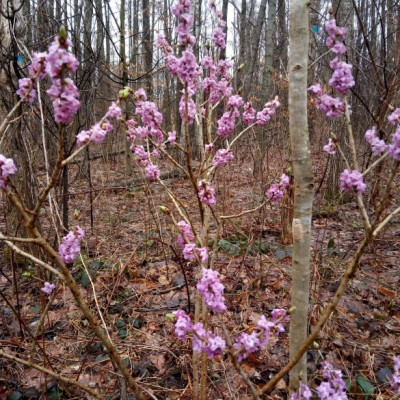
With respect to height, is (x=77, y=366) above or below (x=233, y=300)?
below

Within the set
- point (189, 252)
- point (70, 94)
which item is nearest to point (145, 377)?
point (189, 252)

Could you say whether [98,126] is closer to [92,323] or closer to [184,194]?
[92,323]

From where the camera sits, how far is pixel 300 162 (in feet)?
4.87

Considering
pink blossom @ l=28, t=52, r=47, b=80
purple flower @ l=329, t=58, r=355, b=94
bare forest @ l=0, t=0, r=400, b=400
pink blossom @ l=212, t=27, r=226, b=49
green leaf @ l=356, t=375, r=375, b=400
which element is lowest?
green leaf @ l=356, t=375, r=375, b=400

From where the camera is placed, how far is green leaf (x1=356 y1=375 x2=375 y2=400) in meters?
2.07

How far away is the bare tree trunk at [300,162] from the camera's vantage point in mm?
1447

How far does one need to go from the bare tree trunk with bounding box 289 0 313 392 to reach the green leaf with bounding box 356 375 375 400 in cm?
76

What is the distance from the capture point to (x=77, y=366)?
247cm

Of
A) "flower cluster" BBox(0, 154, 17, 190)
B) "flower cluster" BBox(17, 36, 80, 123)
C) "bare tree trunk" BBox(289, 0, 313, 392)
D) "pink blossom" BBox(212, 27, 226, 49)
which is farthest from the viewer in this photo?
"pink blossom" BBox(212, 27, 226, 49)

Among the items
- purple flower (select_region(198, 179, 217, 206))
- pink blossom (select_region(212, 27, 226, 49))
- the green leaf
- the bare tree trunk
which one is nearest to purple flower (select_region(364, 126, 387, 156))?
the bare tree trunk

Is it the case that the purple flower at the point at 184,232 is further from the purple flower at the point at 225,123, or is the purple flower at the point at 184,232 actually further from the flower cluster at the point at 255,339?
the purple flower at the point at 225,123

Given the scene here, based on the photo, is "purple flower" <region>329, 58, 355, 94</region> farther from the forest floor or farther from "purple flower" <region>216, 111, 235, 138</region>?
the forest floor

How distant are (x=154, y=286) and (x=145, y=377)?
128 centimetres

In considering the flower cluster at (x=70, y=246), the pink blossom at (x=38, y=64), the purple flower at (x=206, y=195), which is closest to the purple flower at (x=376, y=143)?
the purple flower at (x=206, y=195)
